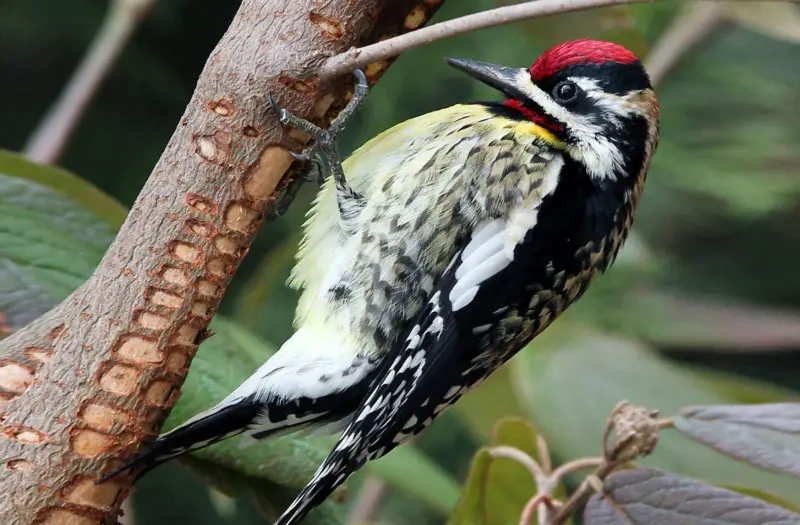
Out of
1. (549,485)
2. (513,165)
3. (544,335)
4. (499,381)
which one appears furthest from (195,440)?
(499,381)

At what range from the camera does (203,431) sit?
97 cm

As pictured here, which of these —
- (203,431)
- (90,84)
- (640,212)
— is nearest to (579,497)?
(203,431)

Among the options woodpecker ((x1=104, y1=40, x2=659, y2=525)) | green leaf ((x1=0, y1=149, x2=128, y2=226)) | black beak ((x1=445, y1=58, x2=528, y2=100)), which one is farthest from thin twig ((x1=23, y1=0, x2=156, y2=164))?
black beak ((x1=445, y1=58, x2=528, y2=100))

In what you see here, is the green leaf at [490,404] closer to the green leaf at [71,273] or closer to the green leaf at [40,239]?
the green leaf at [71,273]

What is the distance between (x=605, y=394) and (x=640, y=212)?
1325mm

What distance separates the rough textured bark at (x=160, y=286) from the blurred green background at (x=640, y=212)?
0.72m

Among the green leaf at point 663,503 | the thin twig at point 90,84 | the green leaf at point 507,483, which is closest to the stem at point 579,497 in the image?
the green leaf at point 663,503

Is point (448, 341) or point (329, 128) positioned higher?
point (329, 128)

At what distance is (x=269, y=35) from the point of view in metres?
0.82

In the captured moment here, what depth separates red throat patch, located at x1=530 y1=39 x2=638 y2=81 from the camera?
1202 millimetres

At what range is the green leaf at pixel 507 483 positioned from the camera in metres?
1.18

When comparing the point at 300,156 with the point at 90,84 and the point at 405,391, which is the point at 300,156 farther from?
the point at 90,84

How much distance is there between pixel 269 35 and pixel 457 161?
1.39 feet

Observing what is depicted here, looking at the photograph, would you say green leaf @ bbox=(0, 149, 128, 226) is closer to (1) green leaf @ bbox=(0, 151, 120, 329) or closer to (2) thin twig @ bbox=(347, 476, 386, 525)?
(1) green leaf @ bbox=(0, 151, 120, 329)
